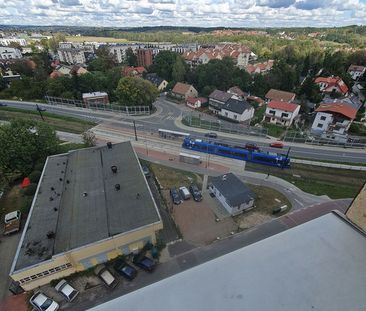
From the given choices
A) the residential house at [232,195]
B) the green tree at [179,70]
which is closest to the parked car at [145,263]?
the residential house at [232,195]

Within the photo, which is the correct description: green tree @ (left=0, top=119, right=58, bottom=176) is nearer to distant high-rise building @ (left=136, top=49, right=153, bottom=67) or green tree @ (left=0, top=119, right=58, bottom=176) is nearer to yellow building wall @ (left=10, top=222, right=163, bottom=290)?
yellow building wall @ (left=10, top=222, right=163, bottom=290)

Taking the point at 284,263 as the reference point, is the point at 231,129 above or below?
below

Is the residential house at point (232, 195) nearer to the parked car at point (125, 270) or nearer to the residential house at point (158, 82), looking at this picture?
the parked car at point (125, 270)

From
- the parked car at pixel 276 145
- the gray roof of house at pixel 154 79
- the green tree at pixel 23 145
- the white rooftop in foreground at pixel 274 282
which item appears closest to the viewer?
the white rooftop in foreground at pixel 274 282

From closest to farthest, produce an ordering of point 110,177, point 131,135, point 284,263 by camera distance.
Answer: point 284,263, point 110,177, point 131,135

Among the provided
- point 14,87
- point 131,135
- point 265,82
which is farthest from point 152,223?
point 14,87

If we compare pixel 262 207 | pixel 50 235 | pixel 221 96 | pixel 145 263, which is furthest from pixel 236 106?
pixel 50 235

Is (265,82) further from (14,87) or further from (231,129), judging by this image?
(14,87)

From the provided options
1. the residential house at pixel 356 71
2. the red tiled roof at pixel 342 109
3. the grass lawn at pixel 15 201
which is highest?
the residential house at pixel 356 71
